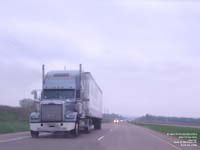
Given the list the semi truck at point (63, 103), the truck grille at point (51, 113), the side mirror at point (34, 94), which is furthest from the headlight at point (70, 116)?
the side mirror at point (34, 94)

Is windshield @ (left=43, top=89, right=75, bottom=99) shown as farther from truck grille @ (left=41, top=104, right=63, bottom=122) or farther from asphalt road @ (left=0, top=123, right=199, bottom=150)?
asphalt road @ (left=0, top=123, right=199, bottom=150)

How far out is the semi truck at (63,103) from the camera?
108 ft

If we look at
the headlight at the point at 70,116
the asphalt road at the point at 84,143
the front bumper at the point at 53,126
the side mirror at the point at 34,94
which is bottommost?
the asphalt road at the point at 84,143

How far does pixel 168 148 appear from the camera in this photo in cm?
2470

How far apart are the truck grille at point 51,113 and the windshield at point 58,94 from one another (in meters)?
1.57

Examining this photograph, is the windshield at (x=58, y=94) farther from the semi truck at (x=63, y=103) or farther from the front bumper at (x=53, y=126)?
the front bumper at (x=53, y=126)

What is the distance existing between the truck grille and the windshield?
157 cm

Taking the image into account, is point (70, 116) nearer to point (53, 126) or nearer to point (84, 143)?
point (53, 126)

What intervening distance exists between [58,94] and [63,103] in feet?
5.17

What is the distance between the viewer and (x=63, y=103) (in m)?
33.3

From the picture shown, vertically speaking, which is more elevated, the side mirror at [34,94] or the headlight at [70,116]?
the side mirror at [34,94]

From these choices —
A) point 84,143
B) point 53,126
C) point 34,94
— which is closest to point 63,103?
point 53,126

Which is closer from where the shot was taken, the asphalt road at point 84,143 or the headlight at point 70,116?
the asphalt road at point 84,143

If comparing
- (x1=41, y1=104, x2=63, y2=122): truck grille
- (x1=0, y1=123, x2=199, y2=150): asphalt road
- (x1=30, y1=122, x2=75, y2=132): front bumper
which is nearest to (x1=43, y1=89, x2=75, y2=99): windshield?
(x1=41, y1=104, x2=63, y2=122): truck grille
